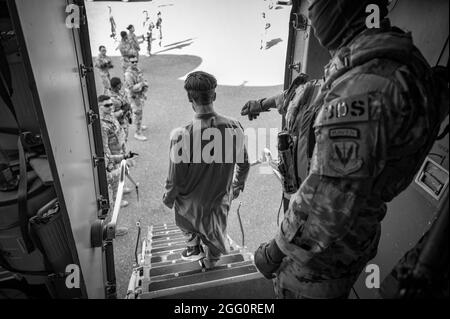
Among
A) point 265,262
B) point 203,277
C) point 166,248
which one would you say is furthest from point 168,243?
point 265,262

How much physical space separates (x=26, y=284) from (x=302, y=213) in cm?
228

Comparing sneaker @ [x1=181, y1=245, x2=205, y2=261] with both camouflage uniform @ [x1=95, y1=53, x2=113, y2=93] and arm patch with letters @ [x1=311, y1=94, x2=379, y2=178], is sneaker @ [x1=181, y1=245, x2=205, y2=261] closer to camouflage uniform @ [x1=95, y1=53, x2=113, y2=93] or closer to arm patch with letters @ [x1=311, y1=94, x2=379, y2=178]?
arm patch with letters @ [x1=311, y1=94, x2=379, y2=178]

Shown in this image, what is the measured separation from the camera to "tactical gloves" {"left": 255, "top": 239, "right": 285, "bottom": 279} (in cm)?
181

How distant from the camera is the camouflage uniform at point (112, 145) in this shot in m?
4.57

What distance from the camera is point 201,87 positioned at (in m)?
2.50

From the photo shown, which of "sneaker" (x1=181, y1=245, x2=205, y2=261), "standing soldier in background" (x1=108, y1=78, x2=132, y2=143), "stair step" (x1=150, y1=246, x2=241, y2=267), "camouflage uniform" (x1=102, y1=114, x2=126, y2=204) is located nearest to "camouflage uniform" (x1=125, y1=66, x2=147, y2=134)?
"standing soldier in background" (x1=108, y1=78, x2=132, y2=143)

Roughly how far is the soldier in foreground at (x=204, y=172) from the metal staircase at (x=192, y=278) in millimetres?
180

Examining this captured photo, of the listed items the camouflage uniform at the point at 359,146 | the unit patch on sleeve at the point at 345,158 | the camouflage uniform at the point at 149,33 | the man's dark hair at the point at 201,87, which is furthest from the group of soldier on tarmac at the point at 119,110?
the camouflage uniform at the point at 149,33

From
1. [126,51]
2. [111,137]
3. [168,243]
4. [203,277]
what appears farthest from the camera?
[126,51]

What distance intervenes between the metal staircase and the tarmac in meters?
0.61

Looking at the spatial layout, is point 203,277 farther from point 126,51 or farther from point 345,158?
point 126,51

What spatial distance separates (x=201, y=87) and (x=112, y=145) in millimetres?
2927

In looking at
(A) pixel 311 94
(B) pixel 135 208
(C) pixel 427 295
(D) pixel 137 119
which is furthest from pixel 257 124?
(C) pixel 427 295

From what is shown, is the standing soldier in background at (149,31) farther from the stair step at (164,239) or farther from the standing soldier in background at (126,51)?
the stair step at (164,239)
